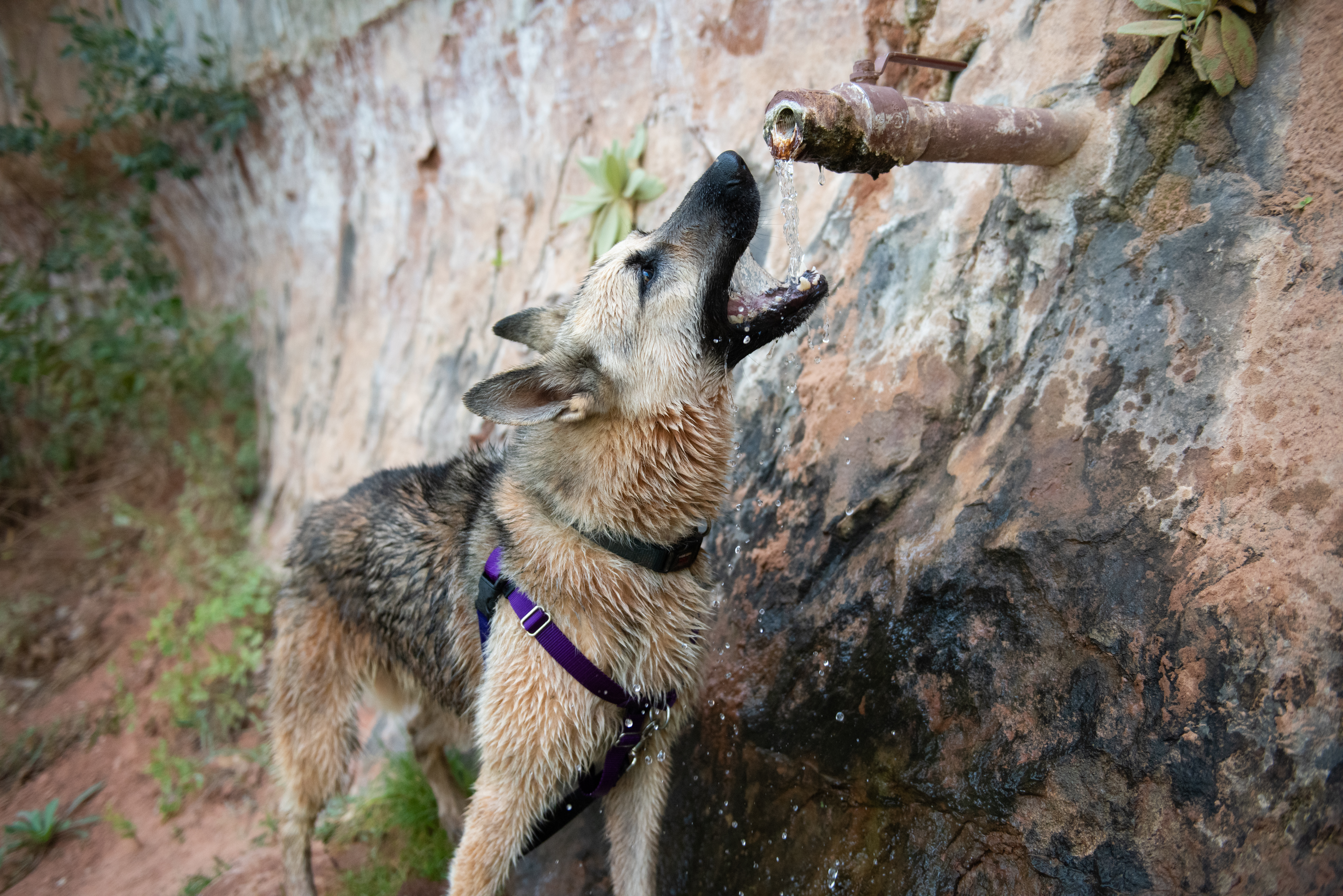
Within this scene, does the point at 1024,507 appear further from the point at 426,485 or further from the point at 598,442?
the point at 426,485

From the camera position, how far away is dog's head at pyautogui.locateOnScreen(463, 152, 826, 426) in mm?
2662

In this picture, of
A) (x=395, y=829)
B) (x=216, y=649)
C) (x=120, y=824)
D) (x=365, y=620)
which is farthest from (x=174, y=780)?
(x=365, y=620)

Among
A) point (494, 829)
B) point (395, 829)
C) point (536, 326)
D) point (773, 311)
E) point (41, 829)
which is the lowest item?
point (41, 829)

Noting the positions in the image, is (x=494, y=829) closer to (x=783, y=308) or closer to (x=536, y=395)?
(x=536, y=395)

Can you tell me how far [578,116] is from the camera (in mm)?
4945

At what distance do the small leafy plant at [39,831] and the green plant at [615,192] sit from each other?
16.5 ft

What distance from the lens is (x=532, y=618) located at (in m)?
2.60

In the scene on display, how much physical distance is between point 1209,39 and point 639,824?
10.5ft

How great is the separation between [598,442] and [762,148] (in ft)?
6.78

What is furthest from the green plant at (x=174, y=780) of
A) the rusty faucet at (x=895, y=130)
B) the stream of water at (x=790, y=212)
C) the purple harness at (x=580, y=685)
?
the rusty faucet at (x=895, y=130)

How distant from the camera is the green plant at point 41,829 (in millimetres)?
4938

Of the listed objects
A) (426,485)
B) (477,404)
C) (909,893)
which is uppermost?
(477,404)

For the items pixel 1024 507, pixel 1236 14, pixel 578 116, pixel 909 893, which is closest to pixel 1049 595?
pixel 1024 507

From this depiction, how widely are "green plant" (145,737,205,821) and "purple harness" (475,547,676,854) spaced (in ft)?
11.4
